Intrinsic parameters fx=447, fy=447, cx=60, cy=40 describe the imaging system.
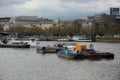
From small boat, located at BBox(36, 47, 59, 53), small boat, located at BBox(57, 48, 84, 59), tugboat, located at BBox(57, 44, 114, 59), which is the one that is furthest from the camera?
small boat, located at BBox(36, 47, 59, 53)

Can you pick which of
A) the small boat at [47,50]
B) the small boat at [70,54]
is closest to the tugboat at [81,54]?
the small boat at [70,54]

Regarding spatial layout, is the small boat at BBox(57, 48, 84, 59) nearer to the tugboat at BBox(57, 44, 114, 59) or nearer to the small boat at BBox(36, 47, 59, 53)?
the tugboat at BBox(57, 44, 114, 59)

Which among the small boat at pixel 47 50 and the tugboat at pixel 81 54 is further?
the small boat at pixel 47 50

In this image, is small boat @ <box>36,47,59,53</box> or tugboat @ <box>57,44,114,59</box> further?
small boat @ <box>36,47,59,53</box>

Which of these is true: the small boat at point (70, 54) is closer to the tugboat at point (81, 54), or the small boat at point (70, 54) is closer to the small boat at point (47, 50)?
the tugboat at point (81, 54)

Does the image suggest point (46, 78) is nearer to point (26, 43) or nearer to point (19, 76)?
point (19, 76)

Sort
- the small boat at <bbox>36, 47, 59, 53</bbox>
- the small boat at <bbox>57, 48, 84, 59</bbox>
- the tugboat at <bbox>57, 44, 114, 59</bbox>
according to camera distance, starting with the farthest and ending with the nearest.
→ the small boat at <bbox>36, 47, 59, 53</bbox> → the tugboat at <bbox>57, 44, 114, 59</bbox> → the small boat at <bbox>57, 48, 84, 59</bbox>

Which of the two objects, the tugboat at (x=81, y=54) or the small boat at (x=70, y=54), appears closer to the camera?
the small boat at (x=70, y=54)

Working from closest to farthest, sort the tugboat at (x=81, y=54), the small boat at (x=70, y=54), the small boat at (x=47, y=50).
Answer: the small boat at (x=70, y=54), the tugboat at (x=81, y=54), the small boat at (x=47, y=50)

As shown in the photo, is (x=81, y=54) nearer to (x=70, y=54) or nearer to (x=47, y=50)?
(x=70, y=54)

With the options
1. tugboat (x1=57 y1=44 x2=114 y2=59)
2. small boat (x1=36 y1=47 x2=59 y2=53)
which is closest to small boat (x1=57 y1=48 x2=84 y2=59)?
tugboat (x1=57 y1=44 x2=114 y2=59)

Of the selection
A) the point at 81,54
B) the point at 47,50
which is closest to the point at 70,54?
the point at 81,54

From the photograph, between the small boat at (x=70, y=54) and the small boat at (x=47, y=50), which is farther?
the small boat at (x=47, y=50)

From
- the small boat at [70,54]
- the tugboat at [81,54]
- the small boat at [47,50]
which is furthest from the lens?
the small boat at [47,50]
